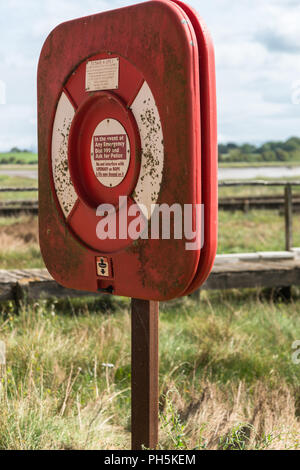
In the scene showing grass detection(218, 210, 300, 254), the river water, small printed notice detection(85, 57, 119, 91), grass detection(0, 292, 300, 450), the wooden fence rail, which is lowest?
grass detection(0, 292, 300, 450)

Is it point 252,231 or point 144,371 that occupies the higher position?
point 252,231

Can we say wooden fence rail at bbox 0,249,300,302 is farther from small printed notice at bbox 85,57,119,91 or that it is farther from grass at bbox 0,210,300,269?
small printed notice at bbox 85,57,119,91

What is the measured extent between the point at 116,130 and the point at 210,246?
495mm

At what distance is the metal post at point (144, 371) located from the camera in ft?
7.08

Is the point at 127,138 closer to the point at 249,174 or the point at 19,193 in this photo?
the point at 19,193

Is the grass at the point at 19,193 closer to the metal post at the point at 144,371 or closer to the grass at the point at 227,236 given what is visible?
the grass at the point at 227,236

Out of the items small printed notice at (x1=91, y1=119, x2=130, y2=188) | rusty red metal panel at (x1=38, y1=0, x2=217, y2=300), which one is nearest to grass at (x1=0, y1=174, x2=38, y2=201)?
rusty red metal panel at (x1=38, y1=0, x2=217, y2=300)

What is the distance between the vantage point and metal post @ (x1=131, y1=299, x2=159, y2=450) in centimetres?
216

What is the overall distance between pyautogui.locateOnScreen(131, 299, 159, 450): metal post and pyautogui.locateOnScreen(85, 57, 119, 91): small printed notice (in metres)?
0.78

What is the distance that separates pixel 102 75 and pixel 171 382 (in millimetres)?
1860

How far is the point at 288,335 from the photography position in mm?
4211

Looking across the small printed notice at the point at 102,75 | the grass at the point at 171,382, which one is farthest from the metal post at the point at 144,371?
the small printed notice at the point at 102,75

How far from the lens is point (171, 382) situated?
→ 3.20m

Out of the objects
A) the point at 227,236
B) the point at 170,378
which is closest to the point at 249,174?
the point at 227,236
